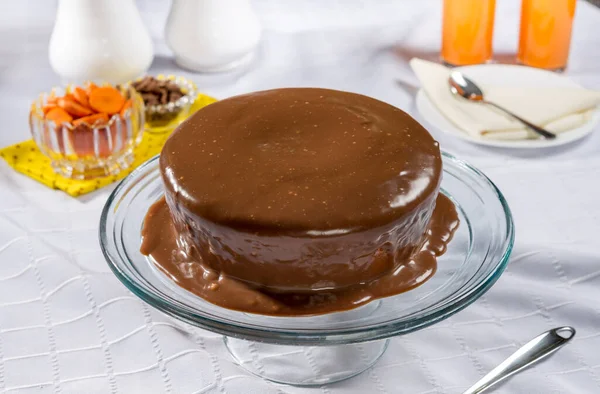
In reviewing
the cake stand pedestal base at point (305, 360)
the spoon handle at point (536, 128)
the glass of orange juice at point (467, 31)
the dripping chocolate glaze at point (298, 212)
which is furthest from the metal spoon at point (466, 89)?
the cake stand pedestal base at point (305, 360)

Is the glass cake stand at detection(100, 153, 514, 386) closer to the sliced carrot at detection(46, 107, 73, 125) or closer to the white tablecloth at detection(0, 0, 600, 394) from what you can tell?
the white tablecloth at detection(0, 0, 600, 394)

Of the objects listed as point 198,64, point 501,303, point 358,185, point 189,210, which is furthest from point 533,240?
point 198,64

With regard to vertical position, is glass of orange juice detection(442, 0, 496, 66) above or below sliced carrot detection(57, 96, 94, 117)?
below

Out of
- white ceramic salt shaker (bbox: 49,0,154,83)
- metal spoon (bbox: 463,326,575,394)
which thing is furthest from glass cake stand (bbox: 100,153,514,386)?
white ceramic salt shaker (bbox: 49,0,154,83)

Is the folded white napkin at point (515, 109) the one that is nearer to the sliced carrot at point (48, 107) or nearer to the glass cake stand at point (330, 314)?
the glass cake stand at point (330, 314)

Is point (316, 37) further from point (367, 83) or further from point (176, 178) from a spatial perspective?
point (176, 178)

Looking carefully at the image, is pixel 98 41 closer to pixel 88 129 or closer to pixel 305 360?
pixel 88 129
